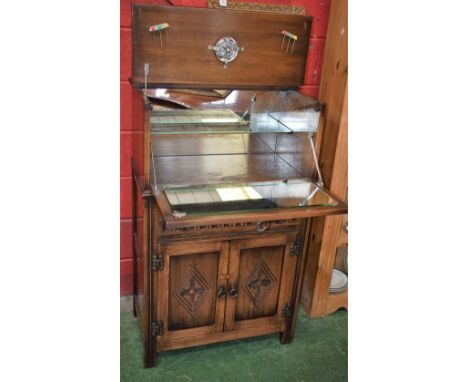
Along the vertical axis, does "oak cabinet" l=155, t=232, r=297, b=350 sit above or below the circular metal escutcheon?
below

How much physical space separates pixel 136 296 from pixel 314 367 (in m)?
1.05

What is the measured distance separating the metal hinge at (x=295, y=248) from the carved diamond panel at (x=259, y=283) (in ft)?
0.50

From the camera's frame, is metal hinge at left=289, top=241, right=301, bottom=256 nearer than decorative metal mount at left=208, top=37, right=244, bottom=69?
No

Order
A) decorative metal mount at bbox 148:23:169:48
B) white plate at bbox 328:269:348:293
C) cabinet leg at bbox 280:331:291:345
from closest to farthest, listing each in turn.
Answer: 1. decorative metal mount at bbox 148:23:169:48
2. cabinet leg at bbox 280:331:291:345
3. white plate at bbox 328:269:348:293

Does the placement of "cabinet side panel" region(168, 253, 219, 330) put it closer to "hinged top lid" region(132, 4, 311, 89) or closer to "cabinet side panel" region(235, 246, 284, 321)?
"cabinet side panel" region(235, 246, 284, 321)

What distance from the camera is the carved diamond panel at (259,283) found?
238 cm

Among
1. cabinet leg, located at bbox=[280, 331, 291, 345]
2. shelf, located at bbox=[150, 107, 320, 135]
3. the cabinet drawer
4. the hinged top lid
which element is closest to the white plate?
cabinet leg, located at bbox=[280, 331, 291, 345]

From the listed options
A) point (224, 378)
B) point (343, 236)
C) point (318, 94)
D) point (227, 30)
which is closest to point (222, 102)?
point (227, 30)

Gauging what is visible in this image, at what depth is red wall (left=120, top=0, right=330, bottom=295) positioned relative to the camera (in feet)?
7.68

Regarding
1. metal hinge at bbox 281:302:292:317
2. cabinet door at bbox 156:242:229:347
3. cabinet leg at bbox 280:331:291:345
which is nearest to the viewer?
cabinet door at bbox 156:242:229:347

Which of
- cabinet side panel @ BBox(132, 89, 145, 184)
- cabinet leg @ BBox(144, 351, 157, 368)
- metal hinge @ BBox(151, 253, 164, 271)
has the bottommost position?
cabinet leg @ BBox(144, 351, 157, 368)

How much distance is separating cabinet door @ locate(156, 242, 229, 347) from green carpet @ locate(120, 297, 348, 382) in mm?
184

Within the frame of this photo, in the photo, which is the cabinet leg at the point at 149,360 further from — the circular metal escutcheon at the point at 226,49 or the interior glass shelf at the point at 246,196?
the circular metal escutcheon at the point at 226,49

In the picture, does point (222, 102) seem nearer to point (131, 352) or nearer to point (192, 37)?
point (192, 37)
